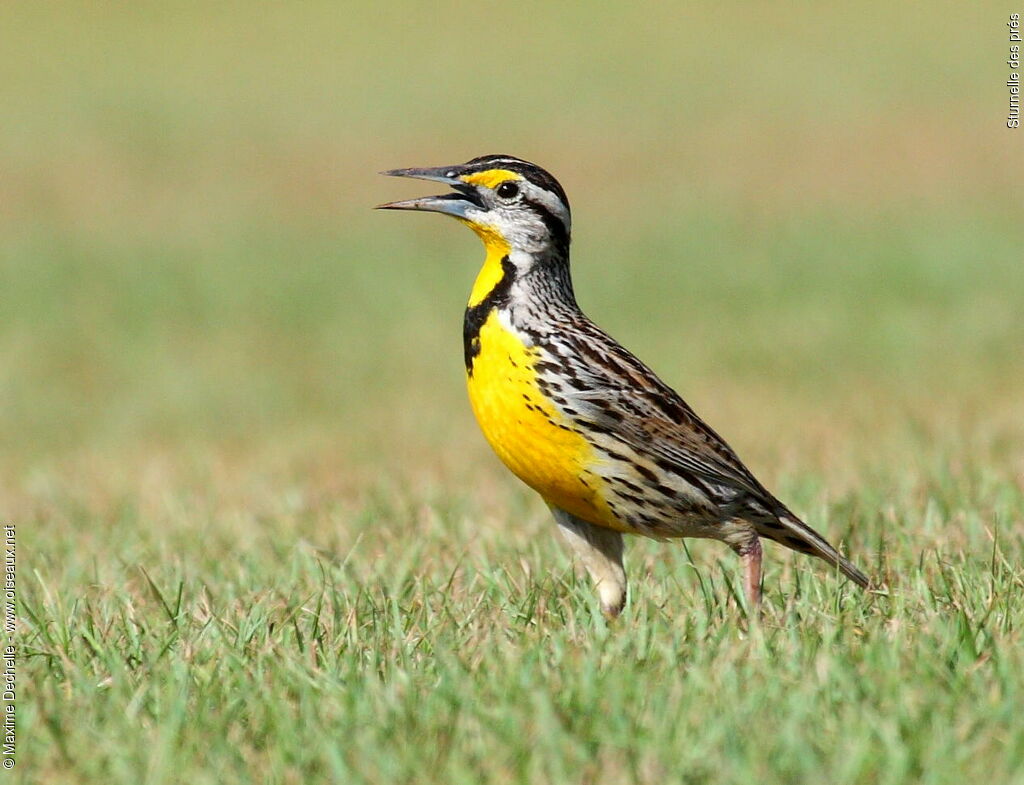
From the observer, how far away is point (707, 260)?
19.2 m

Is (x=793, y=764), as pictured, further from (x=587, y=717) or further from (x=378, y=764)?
(x=378, y=764)

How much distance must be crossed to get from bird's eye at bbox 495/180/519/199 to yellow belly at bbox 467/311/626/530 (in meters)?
0.62

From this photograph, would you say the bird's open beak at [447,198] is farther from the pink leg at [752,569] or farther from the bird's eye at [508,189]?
the pink leg at [752,569]

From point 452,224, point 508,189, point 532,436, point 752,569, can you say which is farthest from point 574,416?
point 452,224

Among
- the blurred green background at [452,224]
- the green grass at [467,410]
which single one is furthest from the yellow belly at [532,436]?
the blurred green background at [452,224]

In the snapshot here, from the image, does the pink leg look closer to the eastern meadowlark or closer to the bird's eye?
the eastern meadowlark

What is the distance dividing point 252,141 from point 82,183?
14.5 ft

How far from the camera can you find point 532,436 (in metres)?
5.19

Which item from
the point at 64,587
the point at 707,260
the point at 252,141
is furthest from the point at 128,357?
the point at 252,141

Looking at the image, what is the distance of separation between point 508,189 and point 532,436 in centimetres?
97

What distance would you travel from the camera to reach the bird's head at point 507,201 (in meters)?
5.66

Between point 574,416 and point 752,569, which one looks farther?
point 752,569

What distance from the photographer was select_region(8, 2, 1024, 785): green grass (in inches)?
154

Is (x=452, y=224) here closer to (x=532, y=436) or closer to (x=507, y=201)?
(x=507, y=201)
